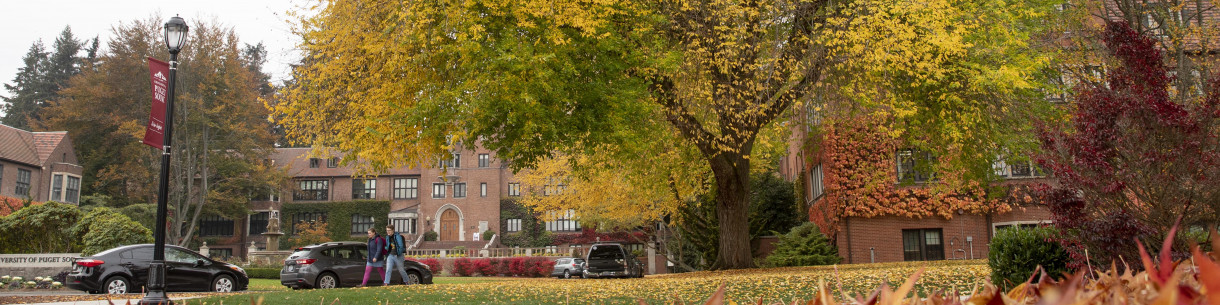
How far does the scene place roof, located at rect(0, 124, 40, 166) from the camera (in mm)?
45281

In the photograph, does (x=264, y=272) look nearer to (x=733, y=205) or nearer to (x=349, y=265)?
(x=349, y=265)

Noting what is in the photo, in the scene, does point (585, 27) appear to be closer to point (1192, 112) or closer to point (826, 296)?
point (1192, 112)

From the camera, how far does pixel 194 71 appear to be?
154ft

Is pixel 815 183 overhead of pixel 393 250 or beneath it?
overhead

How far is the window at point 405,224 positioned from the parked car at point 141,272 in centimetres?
3874

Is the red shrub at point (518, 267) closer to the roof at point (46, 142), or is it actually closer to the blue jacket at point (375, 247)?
the blue jacket at point (375, 247)

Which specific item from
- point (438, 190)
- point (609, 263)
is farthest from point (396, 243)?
point (438, 190)

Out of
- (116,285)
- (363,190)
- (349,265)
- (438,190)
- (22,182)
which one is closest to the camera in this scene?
(116,285)

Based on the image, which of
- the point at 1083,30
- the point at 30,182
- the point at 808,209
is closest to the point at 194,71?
the point at 30,182

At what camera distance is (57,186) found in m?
48.3

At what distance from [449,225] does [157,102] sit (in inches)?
1866

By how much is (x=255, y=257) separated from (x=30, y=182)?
63.7ft

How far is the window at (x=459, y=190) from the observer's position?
58.9 meters

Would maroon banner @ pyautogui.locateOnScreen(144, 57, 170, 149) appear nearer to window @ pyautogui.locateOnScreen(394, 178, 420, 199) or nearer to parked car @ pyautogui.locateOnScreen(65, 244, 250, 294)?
parked car @ pyautogui.locateOnScreen(65, 244, 250, 294)
